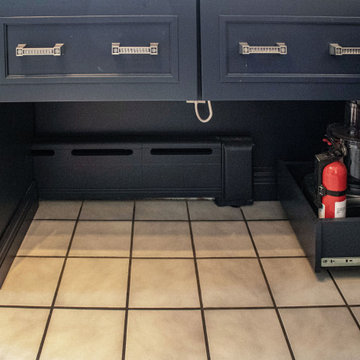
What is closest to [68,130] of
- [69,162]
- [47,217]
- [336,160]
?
[69,162]

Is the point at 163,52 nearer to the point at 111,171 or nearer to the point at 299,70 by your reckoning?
the point at 299,70

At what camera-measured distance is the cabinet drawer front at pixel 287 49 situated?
67.3 inches

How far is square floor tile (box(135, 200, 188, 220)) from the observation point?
237 cm

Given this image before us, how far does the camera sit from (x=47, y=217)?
93.0 inches

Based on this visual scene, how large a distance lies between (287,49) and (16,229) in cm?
106

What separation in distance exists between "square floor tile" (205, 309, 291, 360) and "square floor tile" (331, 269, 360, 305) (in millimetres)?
251

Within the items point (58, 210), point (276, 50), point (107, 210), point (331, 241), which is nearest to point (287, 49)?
point (276, 50)

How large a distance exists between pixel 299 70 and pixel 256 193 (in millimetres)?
870

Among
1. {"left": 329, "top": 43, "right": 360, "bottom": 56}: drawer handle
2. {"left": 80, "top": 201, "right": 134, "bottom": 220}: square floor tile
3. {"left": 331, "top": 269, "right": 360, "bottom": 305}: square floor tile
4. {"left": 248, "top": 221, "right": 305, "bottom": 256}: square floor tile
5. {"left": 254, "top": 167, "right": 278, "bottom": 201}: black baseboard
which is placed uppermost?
{"left": 329, "top": 43, "right": 360, "bottom": 56}: drawer handle

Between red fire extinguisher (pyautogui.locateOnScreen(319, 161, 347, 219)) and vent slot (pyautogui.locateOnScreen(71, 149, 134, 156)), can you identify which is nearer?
red fire extinguisher (pyautogui.locateOnScreen(319, 161, 347, 219))

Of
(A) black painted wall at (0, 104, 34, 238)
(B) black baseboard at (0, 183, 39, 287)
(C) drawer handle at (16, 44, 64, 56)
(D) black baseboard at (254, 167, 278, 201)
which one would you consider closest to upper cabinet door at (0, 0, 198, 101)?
(C) drawer handle at (16, 44, 64, 56)

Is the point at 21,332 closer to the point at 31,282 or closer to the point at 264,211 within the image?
the point at 31,282

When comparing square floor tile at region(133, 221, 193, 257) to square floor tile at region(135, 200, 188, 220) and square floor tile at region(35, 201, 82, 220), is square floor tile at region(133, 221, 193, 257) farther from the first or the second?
square floor tile at region(35, 201, 82, 220)

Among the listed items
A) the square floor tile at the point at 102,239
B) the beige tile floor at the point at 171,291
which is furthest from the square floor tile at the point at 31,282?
the square floor tile at the point at 102,239
